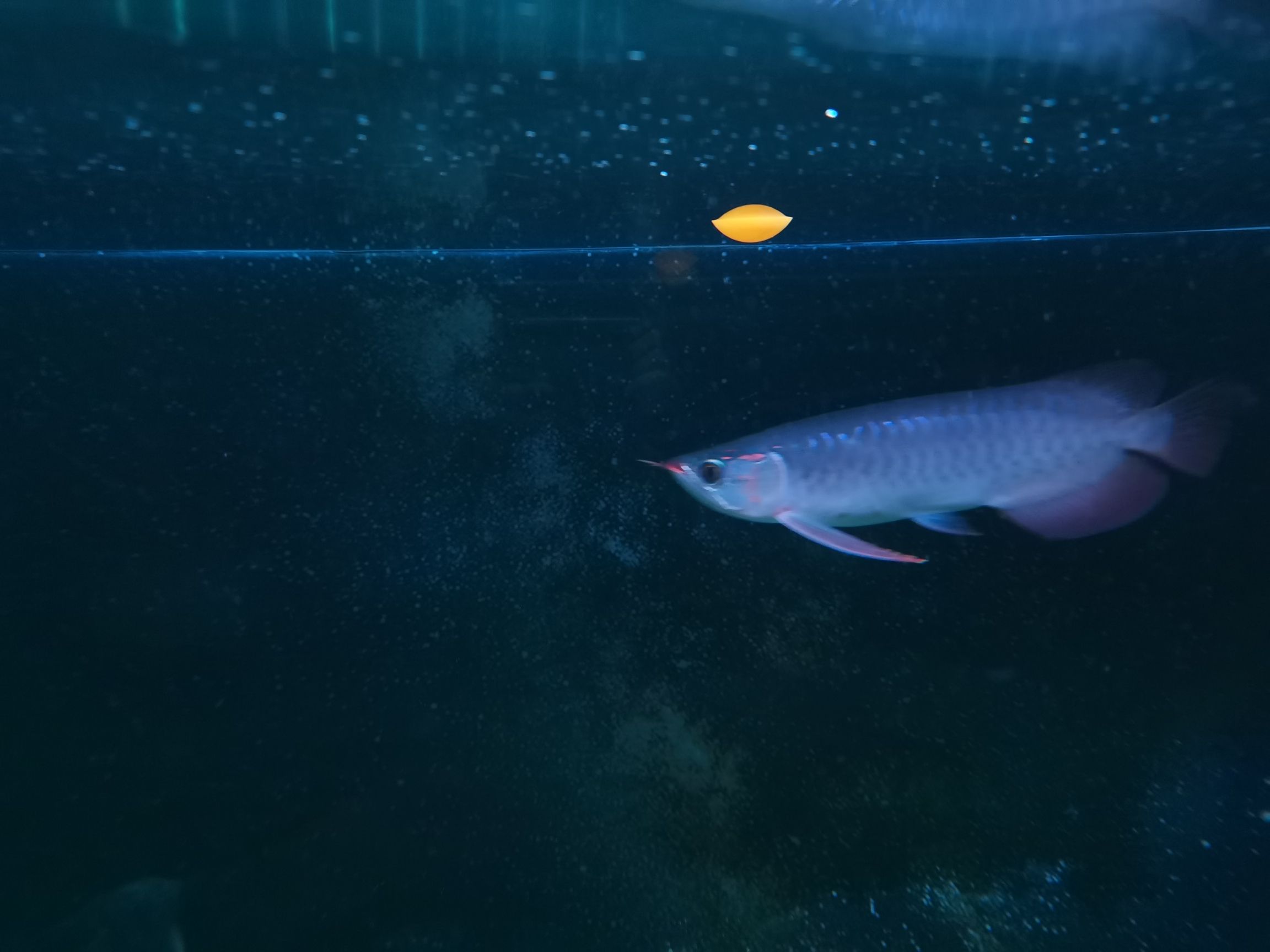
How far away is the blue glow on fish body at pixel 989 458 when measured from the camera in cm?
253

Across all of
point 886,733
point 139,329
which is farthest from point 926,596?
point 139,329

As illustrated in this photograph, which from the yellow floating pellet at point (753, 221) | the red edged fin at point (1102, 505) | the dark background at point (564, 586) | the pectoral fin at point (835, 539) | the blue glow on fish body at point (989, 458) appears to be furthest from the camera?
the yellow floating pellet at point (753, 221)

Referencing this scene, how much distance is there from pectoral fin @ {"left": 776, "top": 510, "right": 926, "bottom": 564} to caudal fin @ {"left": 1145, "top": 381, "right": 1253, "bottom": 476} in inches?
46.7

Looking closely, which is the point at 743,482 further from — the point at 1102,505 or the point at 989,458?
the point at 1102,505

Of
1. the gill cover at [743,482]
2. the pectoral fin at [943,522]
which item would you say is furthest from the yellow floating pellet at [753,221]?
the pectoral fin at [943,522]

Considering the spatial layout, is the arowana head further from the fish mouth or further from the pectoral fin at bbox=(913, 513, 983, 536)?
the pectoral fin at bbox=(913, 513, 983, 536)

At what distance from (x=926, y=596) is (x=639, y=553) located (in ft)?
4.58

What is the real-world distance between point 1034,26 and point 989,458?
1.45 m

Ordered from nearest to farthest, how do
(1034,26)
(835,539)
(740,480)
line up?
(1034,26) < (835,539) < (740,480)

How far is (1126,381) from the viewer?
104 inches

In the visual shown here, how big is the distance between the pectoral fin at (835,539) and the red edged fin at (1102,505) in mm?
596

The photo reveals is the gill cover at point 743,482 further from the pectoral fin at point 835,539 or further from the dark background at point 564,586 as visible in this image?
the dark background at point 564,586

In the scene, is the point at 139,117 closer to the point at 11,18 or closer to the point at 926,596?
the point at 11,18

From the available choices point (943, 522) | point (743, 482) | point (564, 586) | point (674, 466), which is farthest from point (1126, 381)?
point (564, 586)
